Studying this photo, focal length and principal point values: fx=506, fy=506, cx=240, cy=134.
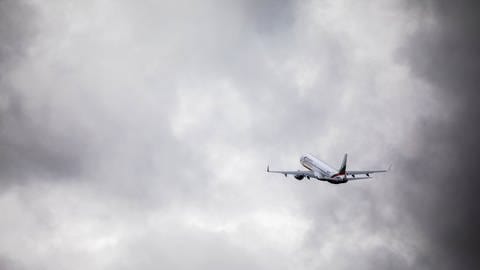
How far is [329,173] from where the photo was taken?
199875 millimetres
